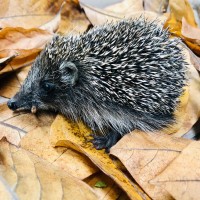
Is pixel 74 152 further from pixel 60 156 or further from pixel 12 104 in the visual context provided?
pixel 12 104

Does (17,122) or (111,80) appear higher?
(111,80)

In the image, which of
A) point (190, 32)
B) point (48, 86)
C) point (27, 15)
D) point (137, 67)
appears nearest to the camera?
point (137, 67)

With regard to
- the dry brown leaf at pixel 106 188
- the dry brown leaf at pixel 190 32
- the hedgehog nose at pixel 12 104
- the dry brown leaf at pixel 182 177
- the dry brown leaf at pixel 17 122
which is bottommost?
the dry brown leaf at pixel 106 188

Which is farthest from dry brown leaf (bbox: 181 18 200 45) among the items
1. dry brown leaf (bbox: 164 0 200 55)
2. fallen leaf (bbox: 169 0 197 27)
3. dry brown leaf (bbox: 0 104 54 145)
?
dry brown leaf (bbox: 0 104 54 145)

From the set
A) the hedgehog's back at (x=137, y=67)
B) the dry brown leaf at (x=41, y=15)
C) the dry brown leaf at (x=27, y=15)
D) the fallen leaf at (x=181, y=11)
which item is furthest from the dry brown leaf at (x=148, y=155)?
the fallen leaf at (x=181, y=11)

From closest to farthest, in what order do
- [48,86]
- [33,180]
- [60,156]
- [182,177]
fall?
[33,180] → [182,177] → [60,156] → [48,86]

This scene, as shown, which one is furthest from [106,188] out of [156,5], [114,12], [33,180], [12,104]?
[156,5]

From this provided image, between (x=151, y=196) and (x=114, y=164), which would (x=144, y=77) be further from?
(x=151, y=196)

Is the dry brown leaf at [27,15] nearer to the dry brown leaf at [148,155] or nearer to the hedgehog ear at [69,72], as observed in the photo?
the hedgehog ear at [69,72]
